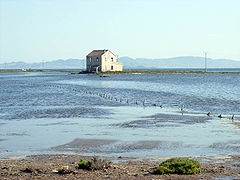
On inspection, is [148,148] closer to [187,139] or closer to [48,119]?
[187,139]

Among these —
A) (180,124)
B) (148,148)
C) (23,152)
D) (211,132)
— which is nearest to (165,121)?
(180,124)

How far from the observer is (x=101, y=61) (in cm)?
13700

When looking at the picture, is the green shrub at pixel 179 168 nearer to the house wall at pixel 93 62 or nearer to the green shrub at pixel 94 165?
the green shrub at pixel 94 165

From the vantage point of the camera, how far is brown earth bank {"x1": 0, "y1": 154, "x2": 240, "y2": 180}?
546 inches

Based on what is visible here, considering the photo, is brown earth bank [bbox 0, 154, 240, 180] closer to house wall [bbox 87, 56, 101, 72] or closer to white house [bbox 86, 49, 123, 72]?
white house [bbox 86, 49, 123, 72]

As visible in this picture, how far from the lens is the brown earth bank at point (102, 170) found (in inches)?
546

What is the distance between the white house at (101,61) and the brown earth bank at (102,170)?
117876mm

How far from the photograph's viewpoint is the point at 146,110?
39000mm

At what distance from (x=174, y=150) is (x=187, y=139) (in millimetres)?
3301

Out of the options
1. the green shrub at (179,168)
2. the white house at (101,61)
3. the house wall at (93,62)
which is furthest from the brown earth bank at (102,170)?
the house wall at (93,62)

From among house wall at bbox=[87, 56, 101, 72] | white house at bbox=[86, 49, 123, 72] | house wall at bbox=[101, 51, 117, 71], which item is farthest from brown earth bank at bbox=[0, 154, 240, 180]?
house wall at bbox=[87, 56, 101, 72]

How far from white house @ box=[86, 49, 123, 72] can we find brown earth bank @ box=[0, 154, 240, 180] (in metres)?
118

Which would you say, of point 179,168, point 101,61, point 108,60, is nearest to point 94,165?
point 179,168

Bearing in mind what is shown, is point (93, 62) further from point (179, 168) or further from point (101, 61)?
point (179, 168)
